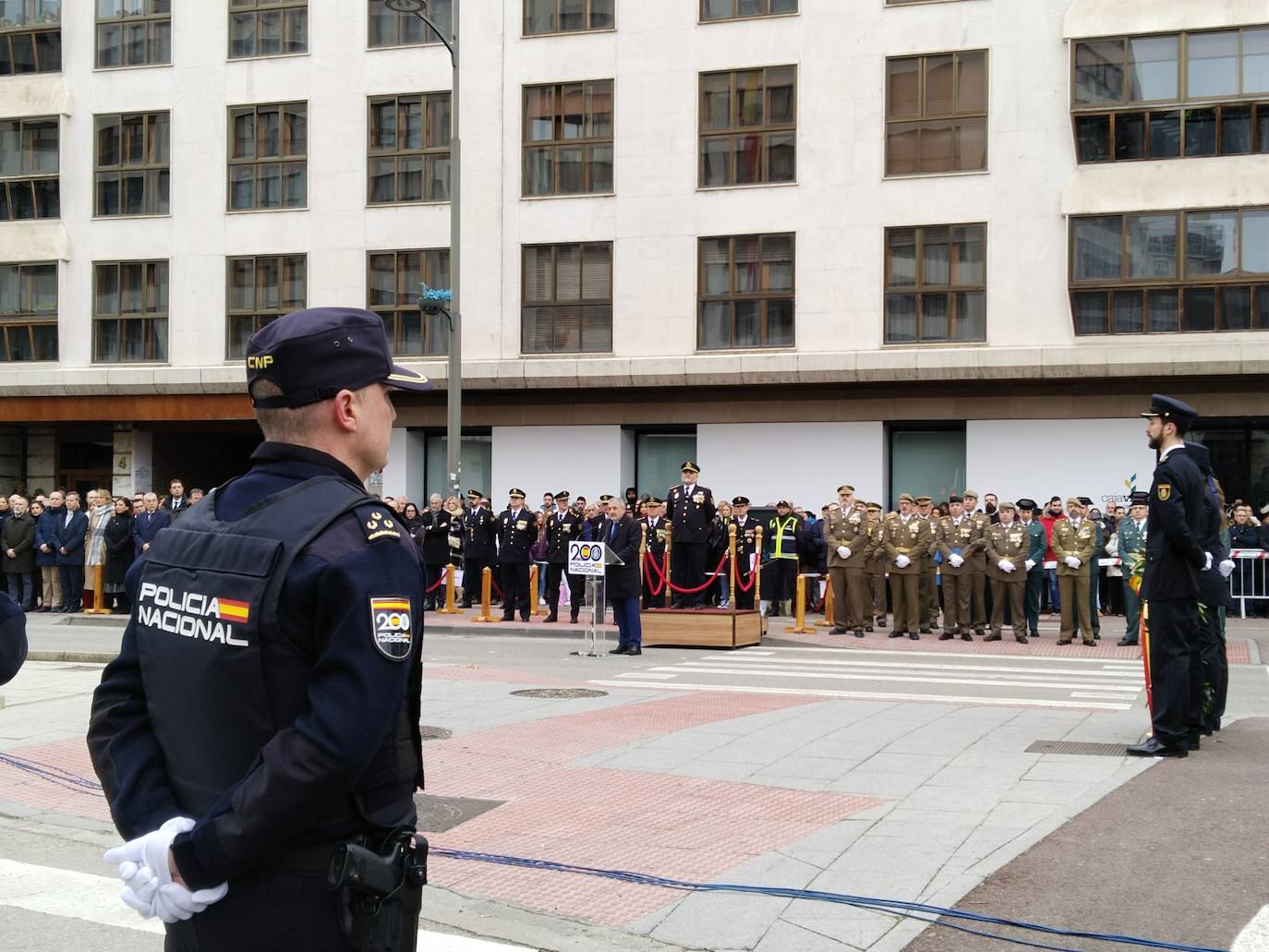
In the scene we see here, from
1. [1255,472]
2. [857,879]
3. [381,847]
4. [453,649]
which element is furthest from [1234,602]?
[381,847]

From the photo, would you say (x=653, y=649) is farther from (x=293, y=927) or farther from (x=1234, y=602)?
(x=293, y=927)

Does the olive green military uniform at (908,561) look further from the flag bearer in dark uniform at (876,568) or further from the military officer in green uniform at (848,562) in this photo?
the military officer in green uniform at (848,562)

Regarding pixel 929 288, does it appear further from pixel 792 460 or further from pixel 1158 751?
pixel 1158 751

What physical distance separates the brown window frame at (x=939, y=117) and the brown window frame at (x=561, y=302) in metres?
6.57

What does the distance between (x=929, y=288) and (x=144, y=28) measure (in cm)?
2011

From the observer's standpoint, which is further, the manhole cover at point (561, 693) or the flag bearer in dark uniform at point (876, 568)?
the flag bearer in dark uniform at point (876, 568)

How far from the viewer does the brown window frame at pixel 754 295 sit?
102 feet

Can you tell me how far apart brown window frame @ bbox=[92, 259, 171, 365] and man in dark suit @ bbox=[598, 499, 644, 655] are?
65.2 feet

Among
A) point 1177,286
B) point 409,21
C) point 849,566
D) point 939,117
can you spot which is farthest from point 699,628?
point 409,21

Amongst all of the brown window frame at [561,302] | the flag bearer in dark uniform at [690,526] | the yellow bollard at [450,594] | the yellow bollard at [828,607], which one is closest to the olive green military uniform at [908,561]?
the yellow bollard at [828,607]

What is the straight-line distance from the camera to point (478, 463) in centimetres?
3422

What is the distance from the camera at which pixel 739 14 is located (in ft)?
103

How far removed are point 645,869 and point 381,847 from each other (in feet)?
13.7

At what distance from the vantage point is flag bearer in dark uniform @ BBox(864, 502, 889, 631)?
22.3 meters
